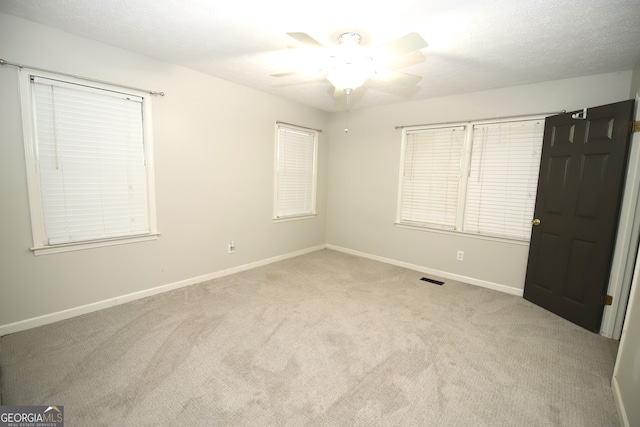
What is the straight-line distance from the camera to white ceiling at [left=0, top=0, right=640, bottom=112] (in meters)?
1.81

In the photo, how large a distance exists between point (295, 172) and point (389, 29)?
265cm

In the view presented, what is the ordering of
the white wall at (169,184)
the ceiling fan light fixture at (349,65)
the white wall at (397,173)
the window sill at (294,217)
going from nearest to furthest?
1. the ceiling fan light fixture at (349,65)
2. the white wall at (169,184)
3. the white wall at (397,173)
4. the window sill at (294,217)

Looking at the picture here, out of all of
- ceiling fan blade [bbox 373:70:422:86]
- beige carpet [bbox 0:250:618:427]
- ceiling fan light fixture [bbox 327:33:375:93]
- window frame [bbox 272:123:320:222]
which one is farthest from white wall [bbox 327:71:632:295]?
ceiling fan light fixture [bbox 327:33:375:93]

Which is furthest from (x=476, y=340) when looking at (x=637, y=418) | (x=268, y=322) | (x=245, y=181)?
(x=245, y=181)

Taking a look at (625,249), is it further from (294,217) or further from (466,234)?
(294,217)

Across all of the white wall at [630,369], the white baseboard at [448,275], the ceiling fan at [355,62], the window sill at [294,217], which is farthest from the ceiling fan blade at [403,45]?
the white baseboard at [448,275]

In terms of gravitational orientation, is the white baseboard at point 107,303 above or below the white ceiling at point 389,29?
below

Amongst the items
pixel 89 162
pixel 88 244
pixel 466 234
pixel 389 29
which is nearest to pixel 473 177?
pixel 466 234

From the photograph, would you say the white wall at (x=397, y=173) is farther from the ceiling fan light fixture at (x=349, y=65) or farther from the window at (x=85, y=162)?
the window at (x=85, y=162)

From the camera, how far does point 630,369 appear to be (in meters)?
1.63

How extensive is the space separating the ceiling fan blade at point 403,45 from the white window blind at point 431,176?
2.32 metres

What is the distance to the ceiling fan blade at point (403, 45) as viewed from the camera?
1.58 m

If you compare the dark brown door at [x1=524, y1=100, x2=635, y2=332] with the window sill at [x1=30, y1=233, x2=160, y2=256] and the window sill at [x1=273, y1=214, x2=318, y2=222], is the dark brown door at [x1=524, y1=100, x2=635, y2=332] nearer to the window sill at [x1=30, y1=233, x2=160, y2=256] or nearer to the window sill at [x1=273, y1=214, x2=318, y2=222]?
the window sill at [x1=273, y1=214, x2=318, y2=222]

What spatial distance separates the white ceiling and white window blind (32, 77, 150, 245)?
0.54 meters
